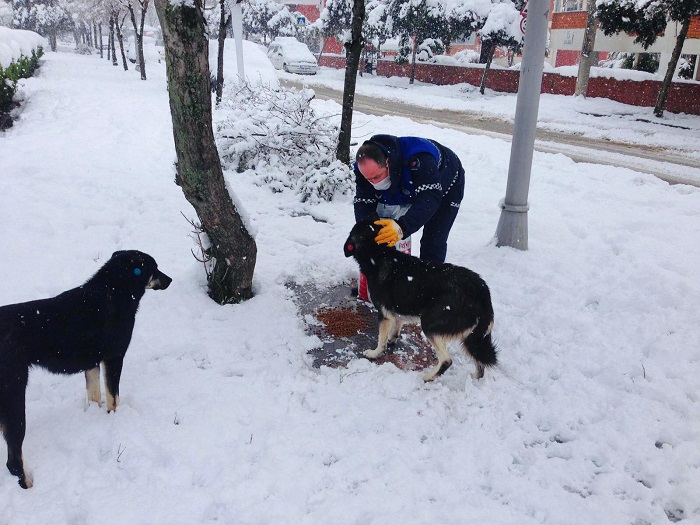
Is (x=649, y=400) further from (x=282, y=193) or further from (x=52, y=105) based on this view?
(x=52, y=105)

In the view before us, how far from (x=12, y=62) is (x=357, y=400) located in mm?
21033

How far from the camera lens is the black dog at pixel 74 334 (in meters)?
2.69

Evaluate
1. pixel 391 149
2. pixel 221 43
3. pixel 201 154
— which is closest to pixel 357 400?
pixel 391 149

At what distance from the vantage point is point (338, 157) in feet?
28.3

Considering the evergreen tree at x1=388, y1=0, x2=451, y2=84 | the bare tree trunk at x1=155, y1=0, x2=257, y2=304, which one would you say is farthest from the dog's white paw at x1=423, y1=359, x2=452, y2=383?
the evergreen tree at x1=388, y1=0, x2=451, y2=84

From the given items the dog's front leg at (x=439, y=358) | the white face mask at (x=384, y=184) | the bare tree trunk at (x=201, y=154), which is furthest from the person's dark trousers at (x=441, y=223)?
the bare tree trunk at (x=201, y=154)

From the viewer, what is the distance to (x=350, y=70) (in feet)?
25.6

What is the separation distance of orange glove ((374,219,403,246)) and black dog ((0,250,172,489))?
171 cm

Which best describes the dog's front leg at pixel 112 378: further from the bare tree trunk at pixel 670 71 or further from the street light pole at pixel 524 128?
the bare tree trunk at pixel 670 71

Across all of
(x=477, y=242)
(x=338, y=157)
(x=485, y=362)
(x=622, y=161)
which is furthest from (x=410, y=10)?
(x=485, y=362)

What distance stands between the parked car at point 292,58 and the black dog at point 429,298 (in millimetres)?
33880

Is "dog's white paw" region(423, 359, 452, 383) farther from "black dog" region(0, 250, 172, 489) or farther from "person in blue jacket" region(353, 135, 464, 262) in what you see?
"black dog" region(0, 250, 172, 489)

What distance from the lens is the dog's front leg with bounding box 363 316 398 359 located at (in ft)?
13.5

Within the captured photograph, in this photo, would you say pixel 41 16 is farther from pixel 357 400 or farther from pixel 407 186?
pixel 357 400
